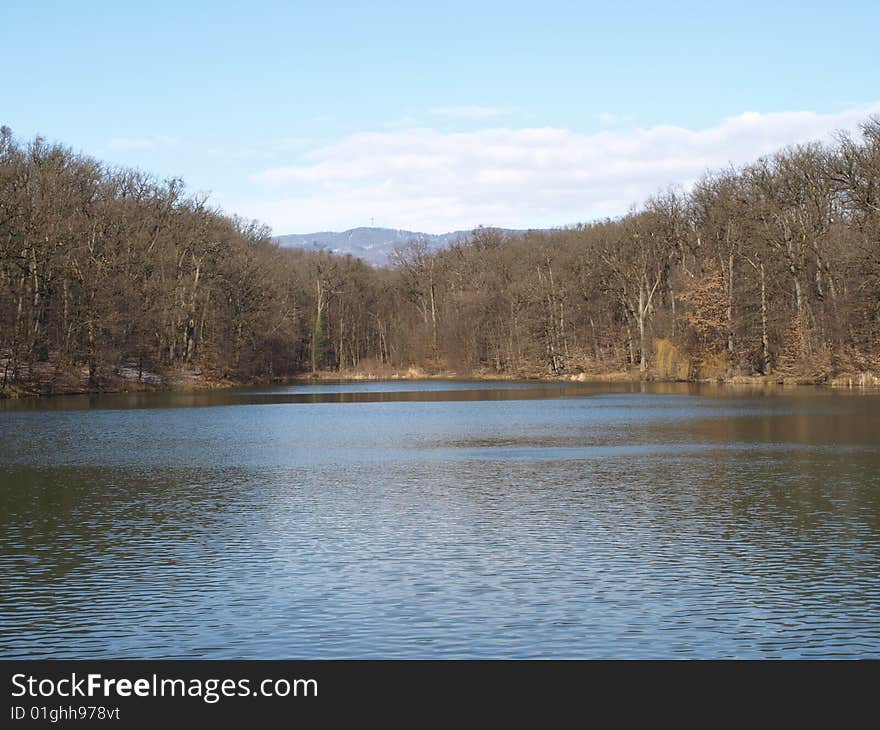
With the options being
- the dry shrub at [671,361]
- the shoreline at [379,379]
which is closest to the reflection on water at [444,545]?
the shoreline at [379,379]

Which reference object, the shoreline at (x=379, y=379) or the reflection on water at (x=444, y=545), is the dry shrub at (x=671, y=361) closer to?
the shoreline at (x=379, y=379)

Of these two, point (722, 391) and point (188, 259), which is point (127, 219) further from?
point (722, 391)

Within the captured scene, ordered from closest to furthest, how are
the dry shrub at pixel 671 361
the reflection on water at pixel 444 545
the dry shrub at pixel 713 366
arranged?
1. the reflection on water at pixel 444 545
2. the dry shrub at pixel 713 366
3. the dry shrub at pixel 671 361

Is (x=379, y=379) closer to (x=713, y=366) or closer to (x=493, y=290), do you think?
(x=493, y=290)

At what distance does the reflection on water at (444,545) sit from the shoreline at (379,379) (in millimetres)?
26144

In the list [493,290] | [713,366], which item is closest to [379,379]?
[493,290]

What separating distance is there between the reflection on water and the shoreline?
1029 inches

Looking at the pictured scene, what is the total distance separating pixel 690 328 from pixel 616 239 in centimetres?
1170

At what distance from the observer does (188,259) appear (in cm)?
7356

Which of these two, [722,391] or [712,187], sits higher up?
[712,187]

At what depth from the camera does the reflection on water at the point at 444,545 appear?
10633 mm
